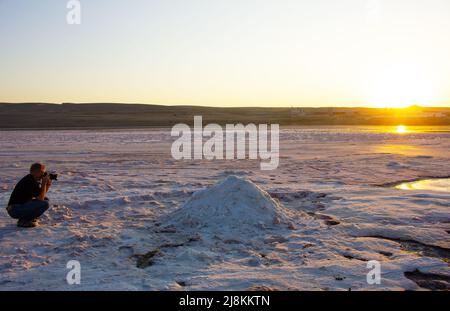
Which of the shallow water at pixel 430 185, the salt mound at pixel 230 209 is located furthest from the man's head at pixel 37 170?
the shallow water at pixel 430 185

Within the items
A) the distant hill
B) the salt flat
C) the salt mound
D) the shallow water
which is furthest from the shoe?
the distant hill

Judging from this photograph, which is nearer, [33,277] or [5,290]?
[5,290]

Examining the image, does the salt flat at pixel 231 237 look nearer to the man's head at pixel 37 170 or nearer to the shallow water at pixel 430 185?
the shallow water at pixel 430 185

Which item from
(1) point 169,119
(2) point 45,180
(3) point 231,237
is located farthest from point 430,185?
(1) point 169,119

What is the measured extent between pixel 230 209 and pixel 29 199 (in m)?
3.05

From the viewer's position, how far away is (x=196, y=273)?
4.51m

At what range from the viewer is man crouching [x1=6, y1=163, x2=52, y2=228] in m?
6.16

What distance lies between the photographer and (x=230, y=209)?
254 inches

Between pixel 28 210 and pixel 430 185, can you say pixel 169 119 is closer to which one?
pixel 430 185

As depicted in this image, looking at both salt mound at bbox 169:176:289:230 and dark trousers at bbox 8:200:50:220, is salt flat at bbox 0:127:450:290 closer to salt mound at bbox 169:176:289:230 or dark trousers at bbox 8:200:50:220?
salt mound at bbox 169:176:289:230

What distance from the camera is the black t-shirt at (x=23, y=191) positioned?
6.18m
